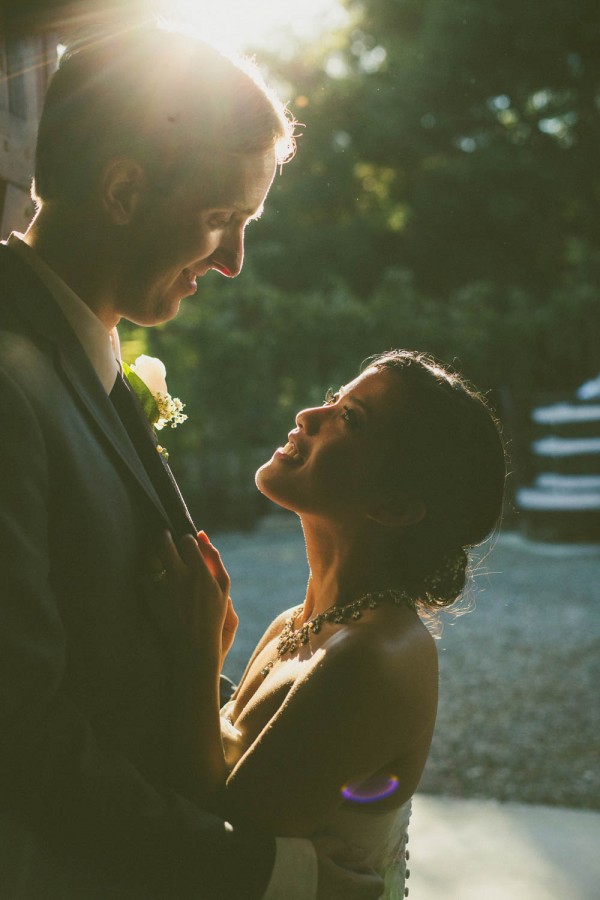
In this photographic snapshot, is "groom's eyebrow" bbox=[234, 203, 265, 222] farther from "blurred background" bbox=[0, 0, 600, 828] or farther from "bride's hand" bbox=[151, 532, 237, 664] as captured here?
"blurred background" bbox=[0, 0, 600, 828]

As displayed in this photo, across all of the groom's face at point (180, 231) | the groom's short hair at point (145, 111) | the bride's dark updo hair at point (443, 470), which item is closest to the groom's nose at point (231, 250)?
the groom's face at point (180, 231)

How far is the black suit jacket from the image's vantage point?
0.98 meters

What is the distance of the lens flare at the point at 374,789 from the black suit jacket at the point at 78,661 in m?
0.18

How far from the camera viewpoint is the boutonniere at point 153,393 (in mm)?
1411

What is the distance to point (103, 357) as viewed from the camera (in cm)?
122

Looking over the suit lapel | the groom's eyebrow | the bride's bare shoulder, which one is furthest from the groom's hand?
the groom's eyebrow

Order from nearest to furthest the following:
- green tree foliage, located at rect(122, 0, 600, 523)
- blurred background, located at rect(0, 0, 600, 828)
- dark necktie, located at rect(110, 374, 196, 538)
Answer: dark necktie, located at rect(110, 374, 196, 538), blurred background, located at rect(0, 0, 600, 828), green tree foliage, located at rect(122, 0, 600, 523)

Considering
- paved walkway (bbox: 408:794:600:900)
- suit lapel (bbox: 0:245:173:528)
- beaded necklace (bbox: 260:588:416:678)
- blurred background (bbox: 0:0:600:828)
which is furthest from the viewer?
blurred background (bbox: 0:0:600:828)

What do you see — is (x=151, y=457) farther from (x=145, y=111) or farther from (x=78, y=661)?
(x=145, y=111)

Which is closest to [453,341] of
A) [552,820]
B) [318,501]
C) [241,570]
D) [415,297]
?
[415,297]

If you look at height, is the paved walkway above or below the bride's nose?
below

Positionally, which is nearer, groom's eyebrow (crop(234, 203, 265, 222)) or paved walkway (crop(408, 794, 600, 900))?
groom's eyebrow (crop(234, 203, 265, 222))

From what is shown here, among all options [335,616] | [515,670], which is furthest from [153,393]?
[515,670]

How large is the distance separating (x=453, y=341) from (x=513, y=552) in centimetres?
359
